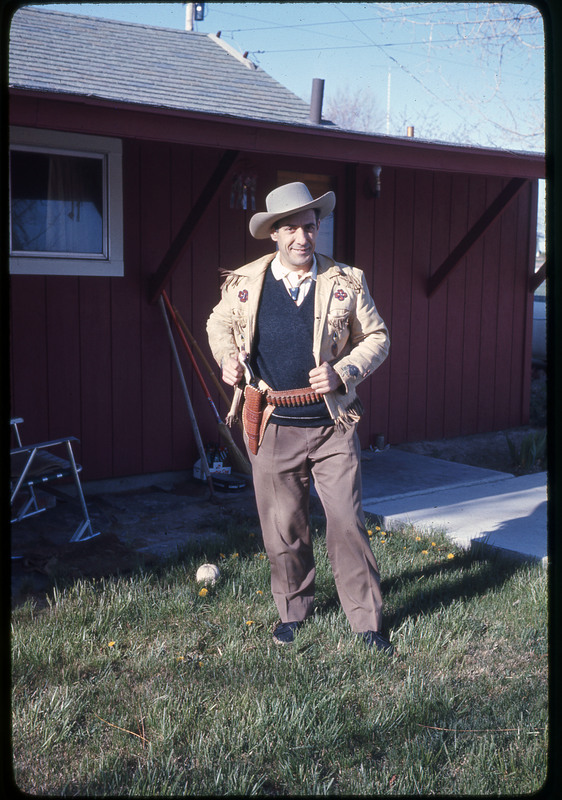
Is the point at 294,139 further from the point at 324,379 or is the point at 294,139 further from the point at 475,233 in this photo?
the point at 475,233

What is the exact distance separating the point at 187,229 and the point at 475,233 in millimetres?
3362

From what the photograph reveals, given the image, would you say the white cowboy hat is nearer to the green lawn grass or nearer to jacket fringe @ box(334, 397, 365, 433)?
jacket fringe @ box(334, 397, 365, 433)

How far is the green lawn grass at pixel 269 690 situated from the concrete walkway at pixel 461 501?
68 cm

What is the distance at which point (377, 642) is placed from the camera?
148 inches

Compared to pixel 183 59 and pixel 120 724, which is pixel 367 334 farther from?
pixel 183 59

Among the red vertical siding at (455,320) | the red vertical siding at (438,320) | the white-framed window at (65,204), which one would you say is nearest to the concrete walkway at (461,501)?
the red vertical siding at (438,320)

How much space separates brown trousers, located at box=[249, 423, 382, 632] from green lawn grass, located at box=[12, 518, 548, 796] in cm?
19

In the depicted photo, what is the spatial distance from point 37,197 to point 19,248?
42 centimetres

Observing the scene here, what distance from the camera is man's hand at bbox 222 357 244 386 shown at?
3611mm

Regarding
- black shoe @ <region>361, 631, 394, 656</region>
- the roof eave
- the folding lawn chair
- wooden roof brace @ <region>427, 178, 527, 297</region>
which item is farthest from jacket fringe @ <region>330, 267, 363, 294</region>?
wooden roof brace @ <region>427, 178, 527, 297</region>

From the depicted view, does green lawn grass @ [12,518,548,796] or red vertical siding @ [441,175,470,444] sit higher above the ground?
red vertical siding @ [441,175,470,444]

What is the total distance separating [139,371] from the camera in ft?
22.7

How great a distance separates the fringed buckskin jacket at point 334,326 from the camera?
3.59 m

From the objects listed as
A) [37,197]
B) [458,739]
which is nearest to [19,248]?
[37,197]
